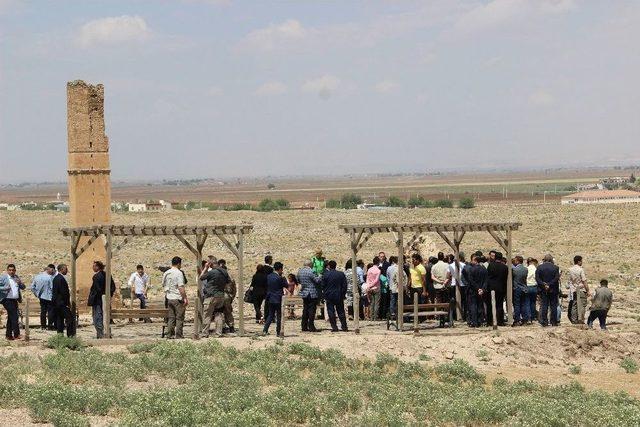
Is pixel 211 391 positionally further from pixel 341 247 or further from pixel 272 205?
pixel 272 205

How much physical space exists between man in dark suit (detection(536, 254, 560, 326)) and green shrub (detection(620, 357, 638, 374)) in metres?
2.19

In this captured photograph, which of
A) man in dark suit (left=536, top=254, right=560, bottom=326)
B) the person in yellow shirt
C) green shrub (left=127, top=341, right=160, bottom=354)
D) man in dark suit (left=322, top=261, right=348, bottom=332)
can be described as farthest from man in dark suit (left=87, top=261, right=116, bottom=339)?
man in dark suit (left=536, top=254, right=560, bottom=326)

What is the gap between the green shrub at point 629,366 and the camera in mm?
18867

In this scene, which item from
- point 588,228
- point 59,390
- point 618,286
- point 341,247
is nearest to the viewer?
point 59,390

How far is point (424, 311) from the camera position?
21.2 meters

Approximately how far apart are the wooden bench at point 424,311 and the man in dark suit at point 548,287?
6.65ft

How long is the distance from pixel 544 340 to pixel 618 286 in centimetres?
1673

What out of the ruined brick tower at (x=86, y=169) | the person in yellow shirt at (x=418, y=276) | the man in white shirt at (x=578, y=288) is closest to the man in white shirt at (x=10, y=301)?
the ruined brick tower at (x=86, y=169)

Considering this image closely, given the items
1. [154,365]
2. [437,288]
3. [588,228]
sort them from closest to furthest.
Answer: [154,365] → [437,288] → [588,228]

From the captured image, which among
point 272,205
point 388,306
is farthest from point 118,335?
point 272,205

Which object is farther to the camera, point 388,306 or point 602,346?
point 388,306

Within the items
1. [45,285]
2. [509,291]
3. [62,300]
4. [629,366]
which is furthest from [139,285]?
[629,366]

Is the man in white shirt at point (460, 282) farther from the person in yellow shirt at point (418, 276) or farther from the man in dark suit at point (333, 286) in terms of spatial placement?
the man in dark suit at point (333, 286)

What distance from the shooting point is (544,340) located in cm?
1972
